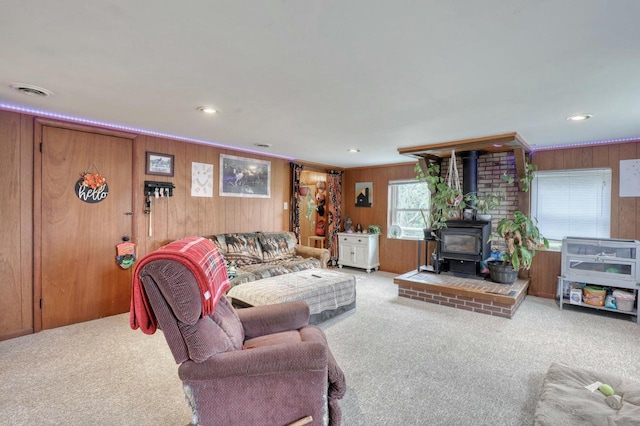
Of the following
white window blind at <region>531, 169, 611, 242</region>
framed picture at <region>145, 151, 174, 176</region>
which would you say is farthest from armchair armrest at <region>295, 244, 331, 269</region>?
white window blind at <region>531, 169, 611, 242</region>

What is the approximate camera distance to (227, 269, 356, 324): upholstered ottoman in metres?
3.16

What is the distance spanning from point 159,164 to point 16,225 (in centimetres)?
154

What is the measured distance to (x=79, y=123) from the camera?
339 cm

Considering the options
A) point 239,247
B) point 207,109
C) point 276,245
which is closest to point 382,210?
point 276,245

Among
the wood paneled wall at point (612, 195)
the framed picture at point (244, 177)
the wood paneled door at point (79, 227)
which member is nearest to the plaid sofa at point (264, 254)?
the framed picture at point (244, 177)

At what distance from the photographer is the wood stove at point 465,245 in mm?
4531

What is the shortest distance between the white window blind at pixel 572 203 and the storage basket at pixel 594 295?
0.84 m

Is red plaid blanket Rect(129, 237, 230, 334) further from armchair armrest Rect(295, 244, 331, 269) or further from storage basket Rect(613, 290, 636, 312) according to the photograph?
storage basket Rect(613, 290, 636, 312)

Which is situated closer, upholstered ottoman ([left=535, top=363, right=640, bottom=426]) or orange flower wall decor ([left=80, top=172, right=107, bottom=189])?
upholstered ottoman ([left=535, top=363, right=640, bottom=426])

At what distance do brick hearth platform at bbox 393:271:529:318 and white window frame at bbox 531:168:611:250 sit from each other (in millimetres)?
949

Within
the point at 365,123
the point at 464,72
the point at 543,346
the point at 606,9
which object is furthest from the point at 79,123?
the point at 543,346

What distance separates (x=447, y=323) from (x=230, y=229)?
3329mm

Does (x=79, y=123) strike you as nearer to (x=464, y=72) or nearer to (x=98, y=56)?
(x=98, y=56)

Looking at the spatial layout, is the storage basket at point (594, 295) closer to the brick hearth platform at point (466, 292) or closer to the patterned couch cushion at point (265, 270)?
the brick hearth platform at point (466, 292)
